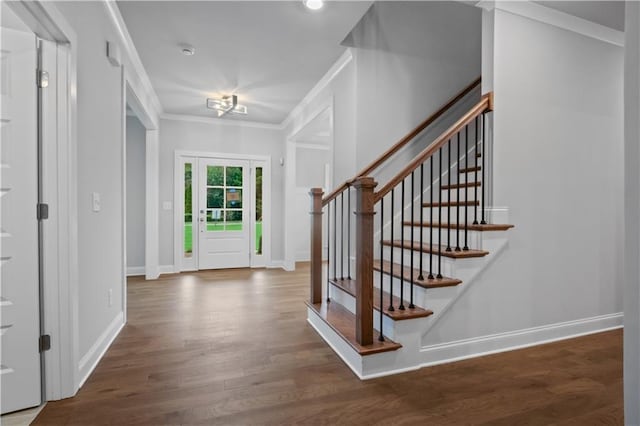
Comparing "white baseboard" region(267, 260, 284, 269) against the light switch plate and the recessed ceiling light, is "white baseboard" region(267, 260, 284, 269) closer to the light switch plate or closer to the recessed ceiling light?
the light switch plate

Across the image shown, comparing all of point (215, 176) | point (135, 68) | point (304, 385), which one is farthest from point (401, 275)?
point (215, 176)

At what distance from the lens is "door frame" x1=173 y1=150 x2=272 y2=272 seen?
535 cm

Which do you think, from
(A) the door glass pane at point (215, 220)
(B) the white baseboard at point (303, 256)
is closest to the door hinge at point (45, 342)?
(A) the door glass pane at point (215, 220)

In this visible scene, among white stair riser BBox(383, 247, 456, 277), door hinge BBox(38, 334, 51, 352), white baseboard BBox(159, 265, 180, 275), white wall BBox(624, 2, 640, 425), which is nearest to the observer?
white wall BBox(624, 2, 640, 425)

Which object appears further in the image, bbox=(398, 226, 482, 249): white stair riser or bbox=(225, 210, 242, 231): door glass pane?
bbox=(225, 210, 242, 231): door glass pane

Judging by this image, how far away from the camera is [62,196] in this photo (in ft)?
5.68

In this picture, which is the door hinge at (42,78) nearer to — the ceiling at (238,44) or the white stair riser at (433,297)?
the ceiling at (238,44)

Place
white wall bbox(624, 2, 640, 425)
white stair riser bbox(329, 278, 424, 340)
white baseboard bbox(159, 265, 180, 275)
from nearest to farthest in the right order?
1. white wall bbox(624, 2, 640, 425)
2. white stair riser bbox(329, 278, 424, 340)
3. white baseboard bbox(159, 265, 180, 275)

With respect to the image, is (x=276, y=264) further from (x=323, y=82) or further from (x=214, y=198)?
(x=323, y=82)

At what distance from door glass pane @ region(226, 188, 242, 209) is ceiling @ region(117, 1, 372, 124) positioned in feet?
5.47

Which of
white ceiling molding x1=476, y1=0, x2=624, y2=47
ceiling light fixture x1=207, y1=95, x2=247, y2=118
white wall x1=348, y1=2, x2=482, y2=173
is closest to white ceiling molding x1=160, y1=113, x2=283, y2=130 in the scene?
ceiling light fixture x1=207, y1=95, x2=247, y2=118

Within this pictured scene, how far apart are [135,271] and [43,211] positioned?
154 inches

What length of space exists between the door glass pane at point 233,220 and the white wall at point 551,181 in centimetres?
429

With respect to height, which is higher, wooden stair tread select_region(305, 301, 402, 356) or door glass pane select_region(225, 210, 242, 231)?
door glass pane select_region(225, 210, 242, 231)
